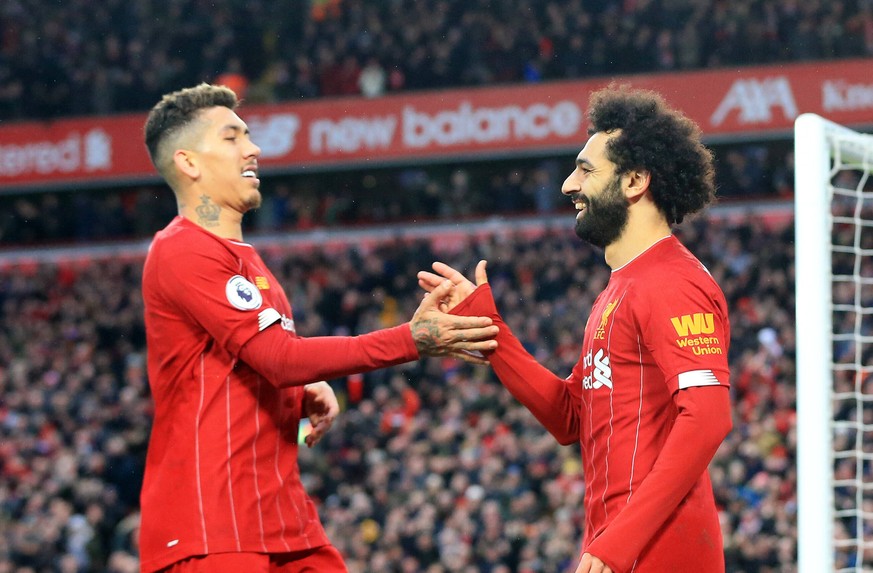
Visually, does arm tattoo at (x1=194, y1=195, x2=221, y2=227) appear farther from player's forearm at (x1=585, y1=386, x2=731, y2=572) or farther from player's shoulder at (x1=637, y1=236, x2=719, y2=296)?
player's forearm at (x1=585, y1=386, x2=731, y2=572)

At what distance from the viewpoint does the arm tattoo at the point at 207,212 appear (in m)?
4.33

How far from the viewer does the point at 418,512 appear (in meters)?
12.9

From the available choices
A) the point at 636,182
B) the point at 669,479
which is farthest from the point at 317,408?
the point at 669,479

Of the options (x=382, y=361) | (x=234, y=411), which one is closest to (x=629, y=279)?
(x=382, y=361)

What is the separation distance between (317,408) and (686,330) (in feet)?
5.46

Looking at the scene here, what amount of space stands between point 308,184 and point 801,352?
62.8 ft

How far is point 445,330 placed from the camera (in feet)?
13.6

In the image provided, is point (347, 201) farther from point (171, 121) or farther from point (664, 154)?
point (664, 154)

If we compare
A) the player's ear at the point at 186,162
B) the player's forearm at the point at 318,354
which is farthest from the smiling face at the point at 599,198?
the player's ear at the point at 186,162

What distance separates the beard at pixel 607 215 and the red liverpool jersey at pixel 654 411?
129 mm

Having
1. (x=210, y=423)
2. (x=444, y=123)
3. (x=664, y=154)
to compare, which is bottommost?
(x=210, y=423)

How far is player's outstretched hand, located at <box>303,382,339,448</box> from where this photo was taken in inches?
Result: 181

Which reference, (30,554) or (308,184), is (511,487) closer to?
(30,554)

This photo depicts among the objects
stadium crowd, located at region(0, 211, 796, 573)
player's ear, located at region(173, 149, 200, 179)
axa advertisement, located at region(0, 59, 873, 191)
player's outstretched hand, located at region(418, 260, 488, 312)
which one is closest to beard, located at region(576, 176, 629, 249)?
player's outstretched hand, located at region(418, 260, 488, 312)
